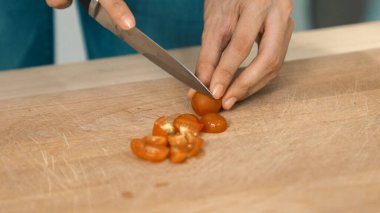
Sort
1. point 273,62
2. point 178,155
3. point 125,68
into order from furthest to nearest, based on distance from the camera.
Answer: point 125,68, point 273,62, point 178,155

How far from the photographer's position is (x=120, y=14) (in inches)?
45.4

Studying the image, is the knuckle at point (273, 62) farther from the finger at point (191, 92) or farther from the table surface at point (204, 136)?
the finger at point (191, 92)

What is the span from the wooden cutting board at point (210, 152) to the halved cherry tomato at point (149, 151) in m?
0.01

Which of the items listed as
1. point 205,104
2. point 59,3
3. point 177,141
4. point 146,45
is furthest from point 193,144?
point 59,3

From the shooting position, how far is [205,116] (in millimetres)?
1228

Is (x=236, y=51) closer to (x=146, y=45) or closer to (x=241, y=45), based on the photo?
(x=241, y=45)

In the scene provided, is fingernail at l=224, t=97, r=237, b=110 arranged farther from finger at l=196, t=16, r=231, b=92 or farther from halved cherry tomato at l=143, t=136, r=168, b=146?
halved cherry tomato at l=143, t=136, r=168, b=146

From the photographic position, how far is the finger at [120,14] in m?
1.15

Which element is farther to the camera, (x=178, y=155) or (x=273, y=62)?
(x=273, y=62)

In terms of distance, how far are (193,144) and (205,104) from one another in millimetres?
143

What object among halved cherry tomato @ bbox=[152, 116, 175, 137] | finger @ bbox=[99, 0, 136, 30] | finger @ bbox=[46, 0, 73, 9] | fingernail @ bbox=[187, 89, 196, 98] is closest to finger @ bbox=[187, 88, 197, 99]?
fingernail @ bbox=[187, 89, 196, 98]

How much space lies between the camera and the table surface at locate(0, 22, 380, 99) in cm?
145

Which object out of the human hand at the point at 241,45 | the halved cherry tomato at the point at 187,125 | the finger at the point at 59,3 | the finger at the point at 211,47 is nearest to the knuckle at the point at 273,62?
the human hand at the point at 241,45

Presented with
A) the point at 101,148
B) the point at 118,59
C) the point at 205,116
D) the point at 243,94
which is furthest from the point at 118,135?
the point at 118,59
